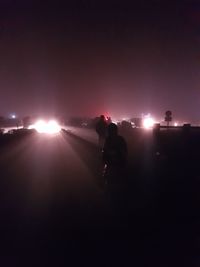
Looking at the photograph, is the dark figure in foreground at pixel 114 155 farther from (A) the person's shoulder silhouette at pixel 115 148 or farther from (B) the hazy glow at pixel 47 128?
(B) the hazy glow at pixel 47 128

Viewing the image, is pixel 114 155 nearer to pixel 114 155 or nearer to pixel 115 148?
pixel 114 155

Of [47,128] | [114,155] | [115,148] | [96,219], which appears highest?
[47,128]

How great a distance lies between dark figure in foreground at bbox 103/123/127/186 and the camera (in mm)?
13227

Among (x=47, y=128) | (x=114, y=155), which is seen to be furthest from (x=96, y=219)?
(x=47, y=128)

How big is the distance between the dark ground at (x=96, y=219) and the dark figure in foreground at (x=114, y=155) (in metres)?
0.57

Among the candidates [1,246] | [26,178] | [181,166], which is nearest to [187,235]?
[1,246]

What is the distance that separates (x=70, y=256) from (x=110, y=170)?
6.15 metres

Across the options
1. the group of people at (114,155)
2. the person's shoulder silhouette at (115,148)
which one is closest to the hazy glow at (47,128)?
the group of people at (114,155)

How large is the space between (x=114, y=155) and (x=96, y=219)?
131 inches

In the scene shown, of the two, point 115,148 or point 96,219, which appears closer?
point 96,219

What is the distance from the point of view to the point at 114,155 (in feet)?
43.7

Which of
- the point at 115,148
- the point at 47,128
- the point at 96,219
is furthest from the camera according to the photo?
the point at 47,128

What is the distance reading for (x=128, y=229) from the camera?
30.7 ft

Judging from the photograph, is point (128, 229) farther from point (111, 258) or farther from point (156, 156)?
point (156, 156)
